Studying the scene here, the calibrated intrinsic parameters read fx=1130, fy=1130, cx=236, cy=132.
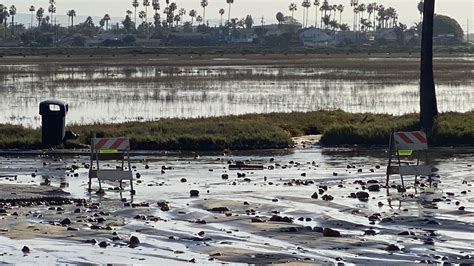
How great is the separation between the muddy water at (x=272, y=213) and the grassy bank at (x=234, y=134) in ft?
9.27

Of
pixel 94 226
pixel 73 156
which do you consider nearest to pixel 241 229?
pixel 94 226

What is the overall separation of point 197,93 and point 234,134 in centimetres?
2591

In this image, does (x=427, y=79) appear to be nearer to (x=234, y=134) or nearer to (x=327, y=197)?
(x=234, y=134)

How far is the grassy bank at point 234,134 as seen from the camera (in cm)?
2947

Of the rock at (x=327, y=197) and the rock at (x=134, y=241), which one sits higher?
the rock at (x=134, y=241)

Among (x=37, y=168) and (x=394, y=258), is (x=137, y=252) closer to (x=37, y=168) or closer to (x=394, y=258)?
(x=394, y=258)

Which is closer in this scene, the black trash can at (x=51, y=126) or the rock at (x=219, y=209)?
the rock at (x=219, y=209)

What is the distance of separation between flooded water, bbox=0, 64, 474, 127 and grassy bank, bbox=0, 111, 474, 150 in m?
7.87

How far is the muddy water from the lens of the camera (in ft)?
45.5

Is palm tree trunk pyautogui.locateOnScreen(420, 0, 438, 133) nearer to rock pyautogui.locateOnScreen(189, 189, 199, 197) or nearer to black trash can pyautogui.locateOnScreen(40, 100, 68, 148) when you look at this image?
black trash can pyautogui.locateOnScreen(40, 100, 68, 148)

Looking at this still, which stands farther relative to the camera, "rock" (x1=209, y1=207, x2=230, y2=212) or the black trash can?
the black trash can

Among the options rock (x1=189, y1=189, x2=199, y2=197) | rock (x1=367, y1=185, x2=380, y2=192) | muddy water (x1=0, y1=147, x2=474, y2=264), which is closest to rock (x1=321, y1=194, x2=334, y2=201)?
muddy water (x1=0, y1=147, x2=474, y2=264)

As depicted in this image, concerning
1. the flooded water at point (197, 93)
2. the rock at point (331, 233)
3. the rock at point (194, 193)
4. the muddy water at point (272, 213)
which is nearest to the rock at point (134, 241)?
the muddy water at point (272, 213)

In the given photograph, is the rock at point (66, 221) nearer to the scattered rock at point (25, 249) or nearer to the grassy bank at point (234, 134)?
the scattered rock at point (25, 249)
